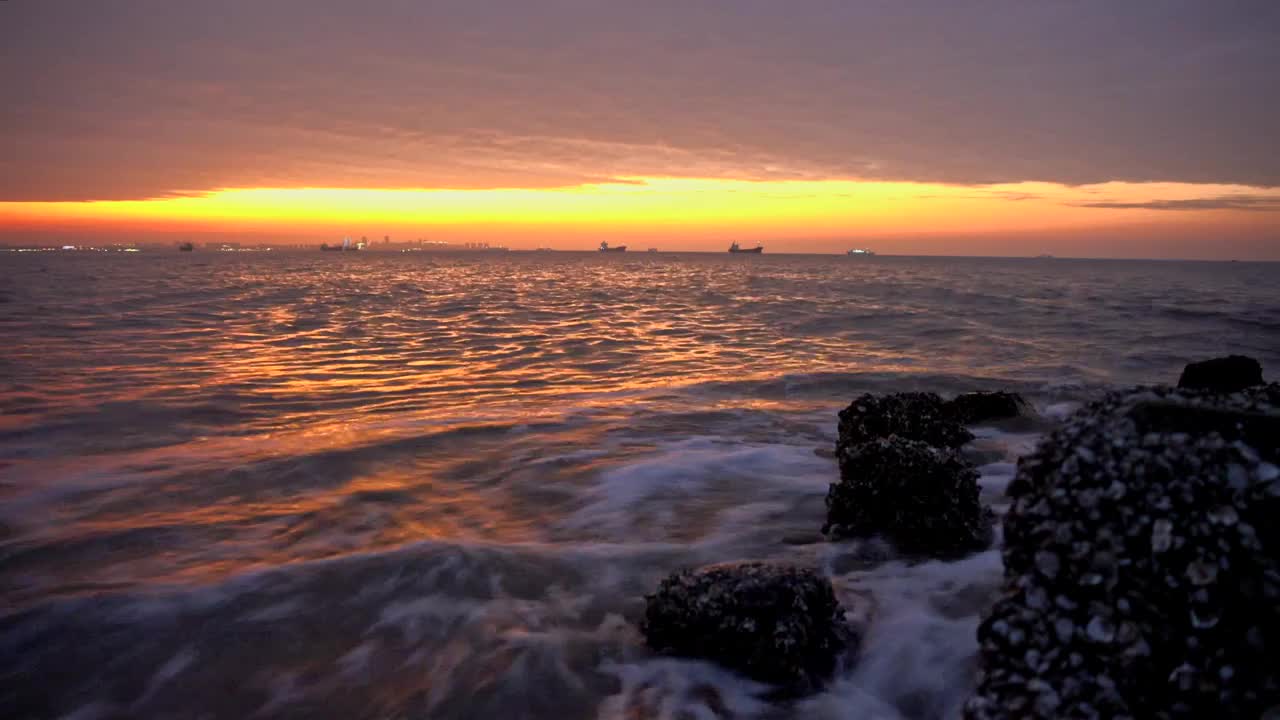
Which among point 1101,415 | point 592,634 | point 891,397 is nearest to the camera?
point 1101,415

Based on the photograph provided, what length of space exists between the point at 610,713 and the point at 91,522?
430 centimetres

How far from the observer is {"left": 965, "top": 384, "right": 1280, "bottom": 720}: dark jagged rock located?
182 cm

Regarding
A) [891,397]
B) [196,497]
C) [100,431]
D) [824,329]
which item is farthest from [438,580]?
[824,329]

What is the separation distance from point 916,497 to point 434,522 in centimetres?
330

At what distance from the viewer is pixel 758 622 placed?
3301 mm

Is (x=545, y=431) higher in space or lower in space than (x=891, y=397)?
lower

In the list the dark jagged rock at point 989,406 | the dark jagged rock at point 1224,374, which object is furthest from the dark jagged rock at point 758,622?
the dark jagged rock at point 989,406

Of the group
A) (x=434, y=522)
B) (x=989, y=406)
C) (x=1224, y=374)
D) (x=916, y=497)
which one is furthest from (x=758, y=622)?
(x=989, y=406)

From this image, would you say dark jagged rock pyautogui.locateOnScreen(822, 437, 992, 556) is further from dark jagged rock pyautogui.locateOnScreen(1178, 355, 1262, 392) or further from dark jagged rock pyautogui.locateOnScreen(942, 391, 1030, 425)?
dark jagged rock pyautogui.locateOnScreen(942, 391, 1030, 425)

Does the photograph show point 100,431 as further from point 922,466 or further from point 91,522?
point 922,466

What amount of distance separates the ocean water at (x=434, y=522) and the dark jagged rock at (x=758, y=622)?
0.33 ft

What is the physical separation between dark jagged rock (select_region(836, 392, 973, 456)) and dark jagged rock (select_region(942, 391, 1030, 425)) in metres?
1.87

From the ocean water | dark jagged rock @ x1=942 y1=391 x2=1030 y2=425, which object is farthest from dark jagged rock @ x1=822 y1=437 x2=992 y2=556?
dark jagged rock @ x1=942 y1=391 x2=1030 y2=425

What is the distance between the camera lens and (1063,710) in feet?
6.29
